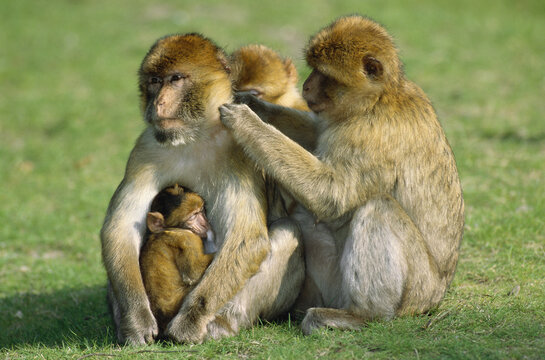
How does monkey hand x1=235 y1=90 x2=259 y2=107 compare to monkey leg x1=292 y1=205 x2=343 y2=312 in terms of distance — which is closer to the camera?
monkey leg x1=292 y1=205 x2=343 y2=312

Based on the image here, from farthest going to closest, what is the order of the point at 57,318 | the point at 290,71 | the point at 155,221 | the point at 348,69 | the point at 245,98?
the point at 290,71, the point at 57,318, the point at 245,98, the point at 155,221, the point at 348,69

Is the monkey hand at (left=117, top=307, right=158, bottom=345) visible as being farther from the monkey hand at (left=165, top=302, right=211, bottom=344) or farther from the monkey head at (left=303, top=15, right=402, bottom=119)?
the monkey head at (left=303, top=15, right=402, bottom=119)

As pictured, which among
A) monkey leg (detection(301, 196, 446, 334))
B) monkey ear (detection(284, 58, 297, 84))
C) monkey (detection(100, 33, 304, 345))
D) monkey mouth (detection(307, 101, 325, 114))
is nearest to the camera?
monkey leg (detection(301, 196, 446, 334))

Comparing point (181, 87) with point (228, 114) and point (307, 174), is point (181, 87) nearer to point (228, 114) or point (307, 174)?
point (228, 114)

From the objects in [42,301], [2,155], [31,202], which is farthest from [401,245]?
[2,155]

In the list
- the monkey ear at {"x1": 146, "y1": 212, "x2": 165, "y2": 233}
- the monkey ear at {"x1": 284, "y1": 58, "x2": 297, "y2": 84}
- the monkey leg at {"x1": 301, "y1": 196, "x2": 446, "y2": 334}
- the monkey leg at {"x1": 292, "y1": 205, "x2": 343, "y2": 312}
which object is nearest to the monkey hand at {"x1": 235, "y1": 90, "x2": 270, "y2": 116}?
the monkey leg at {"x1": 292, "y1": 205, "x2": 343, "y2": 312}

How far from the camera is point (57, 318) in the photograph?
546cm

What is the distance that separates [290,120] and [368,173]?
34.0 inches

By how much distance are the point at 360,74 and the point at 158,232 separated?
1.56 m

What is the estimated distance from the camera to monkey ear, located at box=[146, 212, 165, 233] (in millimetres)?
4352

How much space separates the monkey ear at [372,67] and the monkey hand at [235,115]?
28.4 inches

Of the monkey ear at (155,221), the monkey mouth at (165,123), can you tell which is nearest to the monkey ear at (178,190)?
the monkey ear at (155,221)

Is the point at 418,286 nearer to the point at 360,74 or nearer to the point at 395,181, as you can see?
the point at 395,181

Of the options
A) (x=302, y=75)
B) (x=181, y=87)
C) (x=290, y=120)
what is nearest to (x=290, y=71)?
(x=302, y=75)
